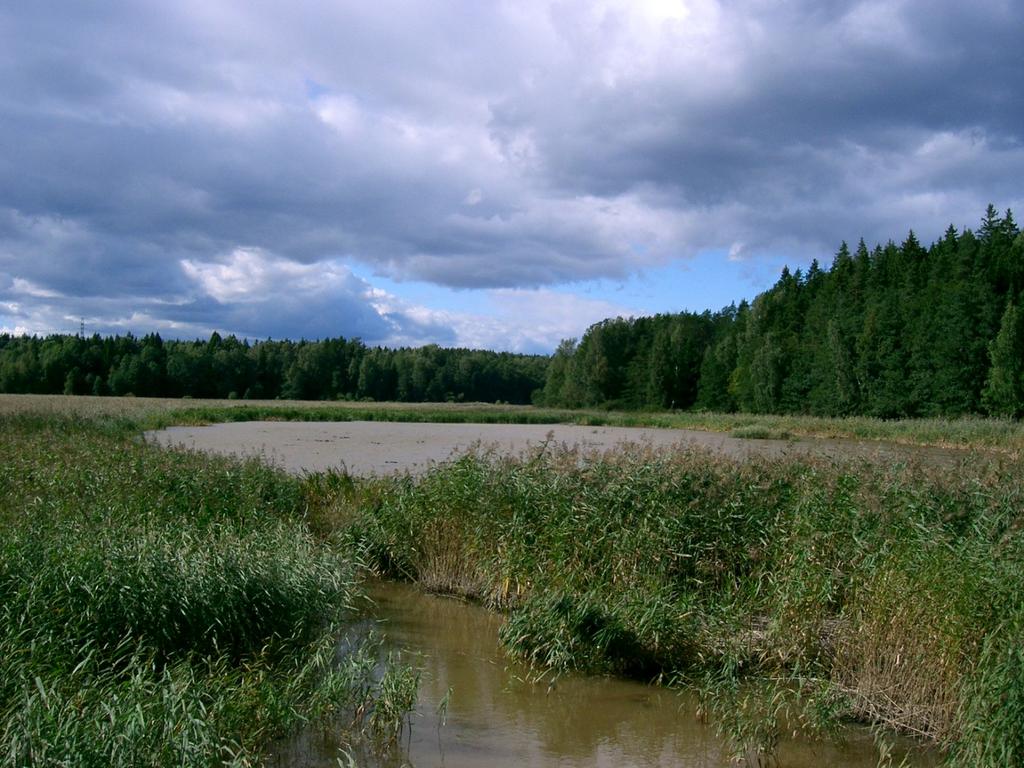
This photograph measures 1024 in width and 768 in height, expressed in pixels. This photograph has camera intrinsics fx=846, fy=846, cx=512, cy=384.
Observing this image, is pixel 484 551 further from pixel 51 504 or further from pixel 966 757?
pixel 966 757

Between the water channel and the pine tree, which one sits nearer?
the water channel

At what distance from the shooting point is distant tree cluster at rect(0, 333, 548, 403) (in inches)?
3497

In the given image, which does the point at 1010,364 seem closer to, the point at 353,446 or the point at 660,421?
the point at 660,421

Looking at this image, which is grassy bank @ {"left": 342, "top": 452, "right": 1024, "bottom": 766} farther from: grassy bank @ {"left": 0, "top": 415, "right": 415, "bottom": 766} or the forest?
the forest

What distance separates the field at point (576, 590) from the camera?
5953 mm

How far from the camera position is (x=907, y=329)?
56656 mm

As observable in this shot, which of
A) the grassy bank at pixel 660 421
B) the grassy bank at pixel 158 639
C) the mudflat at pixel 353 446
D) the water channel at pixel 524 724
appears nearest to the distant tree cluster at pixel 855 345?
the grassy bank at pixel 660 421

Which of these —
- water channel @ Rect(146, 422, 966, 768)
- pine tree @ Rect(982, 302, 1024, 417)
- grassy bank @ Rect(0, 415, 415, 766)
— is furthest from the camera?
pine tree @ Rect(982, 302, 1024, 417)

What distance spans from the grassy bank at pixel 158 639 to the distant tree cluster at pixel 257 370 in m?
87.0

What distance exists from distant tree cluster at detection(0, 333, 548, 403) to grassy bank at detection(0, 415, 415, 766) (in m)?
87.0

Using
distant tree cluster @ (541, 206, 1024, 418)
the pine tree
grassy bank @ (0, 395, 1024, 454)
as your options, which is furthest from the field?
distant tree cluster @ (541, 206, 1024, 418)

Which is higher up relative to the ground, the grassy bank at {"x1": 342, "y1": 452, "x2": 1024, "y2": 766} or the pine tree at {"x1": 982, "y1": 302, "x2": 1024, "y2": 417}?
the pine tree at {"x1": 982, "y1": 302, "x2": 1024, "y2": 417}

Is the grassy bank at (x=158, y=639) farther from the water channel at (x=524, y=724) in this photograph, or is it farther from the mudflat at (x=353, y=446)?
the mudflat at (x=353, y=446)

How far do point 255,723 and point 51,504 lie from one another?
5.35 m
